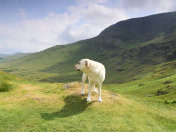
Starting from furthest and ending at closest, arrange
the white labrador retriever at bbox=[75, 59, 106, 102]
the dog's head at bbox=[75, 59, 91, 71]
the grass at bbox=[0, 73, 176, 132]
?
1. the white labrador retriever at bbox=[75, 59, 106, 102]
2. the dog's head at bbox=[75, 59, 91, 71]
3. the grass at bbox=[0, 73, 176, 132]

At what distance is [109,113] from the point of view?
A: 1659 centimetres

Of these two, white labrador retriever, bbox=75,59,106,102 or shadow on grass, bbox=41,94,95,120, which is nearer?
shadow on grass, bbox=41,94,95,120

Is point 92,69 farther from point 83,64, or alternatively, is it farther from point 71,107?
point 71,107

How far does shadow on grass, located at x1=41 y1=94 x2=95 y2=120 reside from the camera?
15750 millimetres

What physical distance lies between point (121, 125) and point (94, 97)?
616 centimetres

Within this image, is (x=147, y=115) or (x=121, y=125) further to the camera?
(x=147, y=115)

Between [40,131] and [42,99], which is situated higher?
[42,99]

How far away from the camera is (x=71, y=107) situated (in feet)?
58.2

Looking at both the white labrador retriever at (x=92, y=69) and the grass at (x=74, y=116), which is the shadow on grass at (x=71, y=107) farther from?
the white labrador retriever at (x=92, y=69)

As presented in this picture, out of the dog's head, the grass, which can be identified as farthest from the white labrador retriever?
the grass

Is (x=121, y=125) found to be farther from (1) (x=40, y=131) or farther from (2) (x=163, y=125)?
(1) (x=40, y=131)

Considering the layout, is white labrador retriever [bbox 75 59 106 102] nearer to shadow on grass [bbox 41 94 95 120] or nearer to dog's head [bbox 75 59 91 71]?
dog's head [bbox 75 59 91 71]

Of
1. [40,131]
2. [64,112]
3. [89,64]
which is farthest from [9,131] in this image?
[89,64]

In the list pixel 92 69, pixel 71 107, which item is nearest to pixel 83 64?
pixel 92 69
